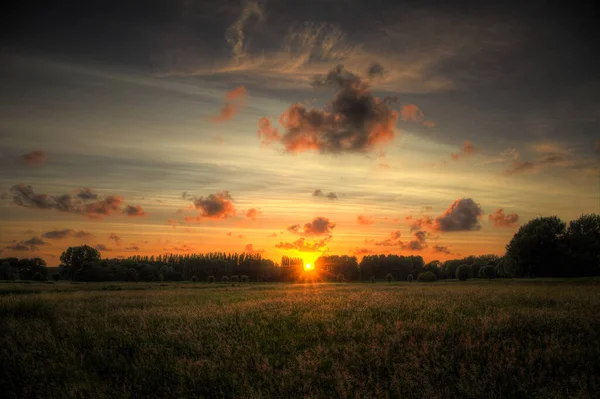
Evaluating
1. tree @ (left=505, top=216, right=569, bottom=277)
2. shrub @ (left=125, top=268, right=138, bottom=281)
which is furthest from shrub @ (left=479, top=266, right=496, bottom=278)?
shrub @ (left=125, top=268, right=138, bottom=281)

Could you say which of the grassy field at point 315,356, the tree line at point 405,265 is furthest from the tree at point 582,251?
the grassy field at point 315,356

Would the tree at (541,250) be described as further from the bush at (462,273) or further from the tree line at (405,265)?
the bush at (462,273)

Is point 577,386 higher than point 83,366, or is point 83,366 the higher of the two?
point 577,386

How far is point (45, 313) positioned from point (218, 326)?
12328 millimetres

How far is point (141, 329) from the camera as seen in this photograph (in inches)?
571

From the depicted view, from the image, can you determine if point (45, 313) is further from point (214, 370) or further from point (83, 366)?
point (214, 370)

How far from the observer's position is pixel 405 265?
144m

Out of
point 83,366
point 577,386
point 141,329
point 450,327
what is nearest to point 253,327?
point 141,329

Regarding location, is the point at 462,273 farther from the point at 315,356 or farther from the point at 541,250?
the point at 315,356

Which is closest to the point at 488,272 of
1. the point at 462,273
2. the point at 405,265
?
the point at 462,273

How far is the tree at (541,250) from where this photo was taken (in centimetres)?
5672

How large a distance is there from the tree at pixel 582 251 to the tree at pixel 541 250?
3.53 ft

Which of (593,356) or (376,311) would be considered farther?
(376,311)

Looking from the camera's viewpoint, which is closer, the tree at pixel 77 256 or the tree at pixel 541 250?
the tree at pixel 541 250
